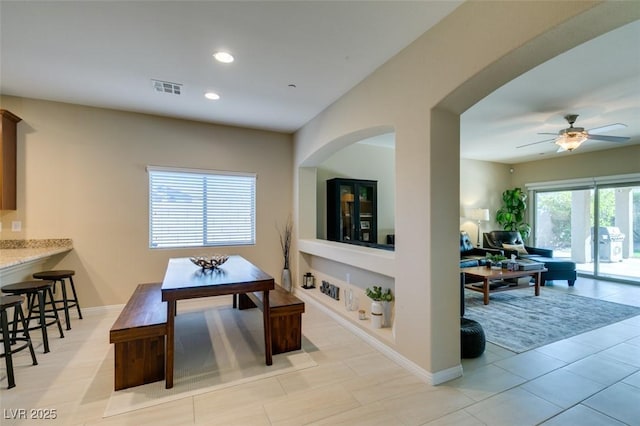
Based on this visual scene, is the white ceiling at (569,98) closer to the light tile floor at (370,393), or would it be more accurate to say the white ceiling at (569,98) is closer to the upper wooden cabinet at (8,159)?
the light tile floor at (370,393)

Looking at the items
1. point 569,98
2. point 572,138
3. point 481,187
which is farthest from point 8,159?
point 481,187

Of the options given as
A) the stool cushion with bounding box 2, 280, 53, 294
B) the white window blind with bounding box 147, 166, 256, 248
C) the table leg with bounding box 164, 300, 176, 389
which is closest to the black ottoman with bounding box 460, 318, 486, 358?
the table leg with bounding box 164, 300, 176, 389

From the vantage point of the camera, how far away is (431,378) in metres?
2.36

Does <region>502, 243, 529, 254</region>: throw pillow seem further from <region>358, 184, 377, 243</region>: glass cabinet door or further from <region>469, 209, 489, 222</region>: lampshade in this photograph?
<region>358, 184, 377, 243</region>: glass cabinet door

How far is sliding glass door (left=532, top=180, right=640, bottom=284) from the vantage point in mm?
6121

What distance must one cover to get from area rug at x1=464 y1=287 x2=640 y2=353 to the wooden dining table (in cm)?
251

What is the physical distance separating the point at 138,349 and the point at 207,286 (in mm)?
732

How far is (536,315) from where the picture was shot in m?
4.03

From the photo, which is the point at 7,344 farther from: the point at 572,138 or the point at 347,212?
the point at 572,138

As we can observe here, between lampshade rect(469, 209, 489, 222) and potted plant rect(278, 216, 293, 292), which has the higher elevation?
lampshade rect(469, 209, 489, 222)

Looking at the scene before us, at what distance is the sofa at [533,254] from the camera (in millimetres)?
5668

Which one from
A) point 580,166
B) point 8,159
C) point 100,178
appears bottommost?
point 100,178

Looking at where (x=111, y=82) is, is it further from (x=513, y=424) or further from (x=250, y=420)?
(x=513, y=424)

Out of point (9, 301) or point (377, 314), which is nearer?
point (9, 301)
